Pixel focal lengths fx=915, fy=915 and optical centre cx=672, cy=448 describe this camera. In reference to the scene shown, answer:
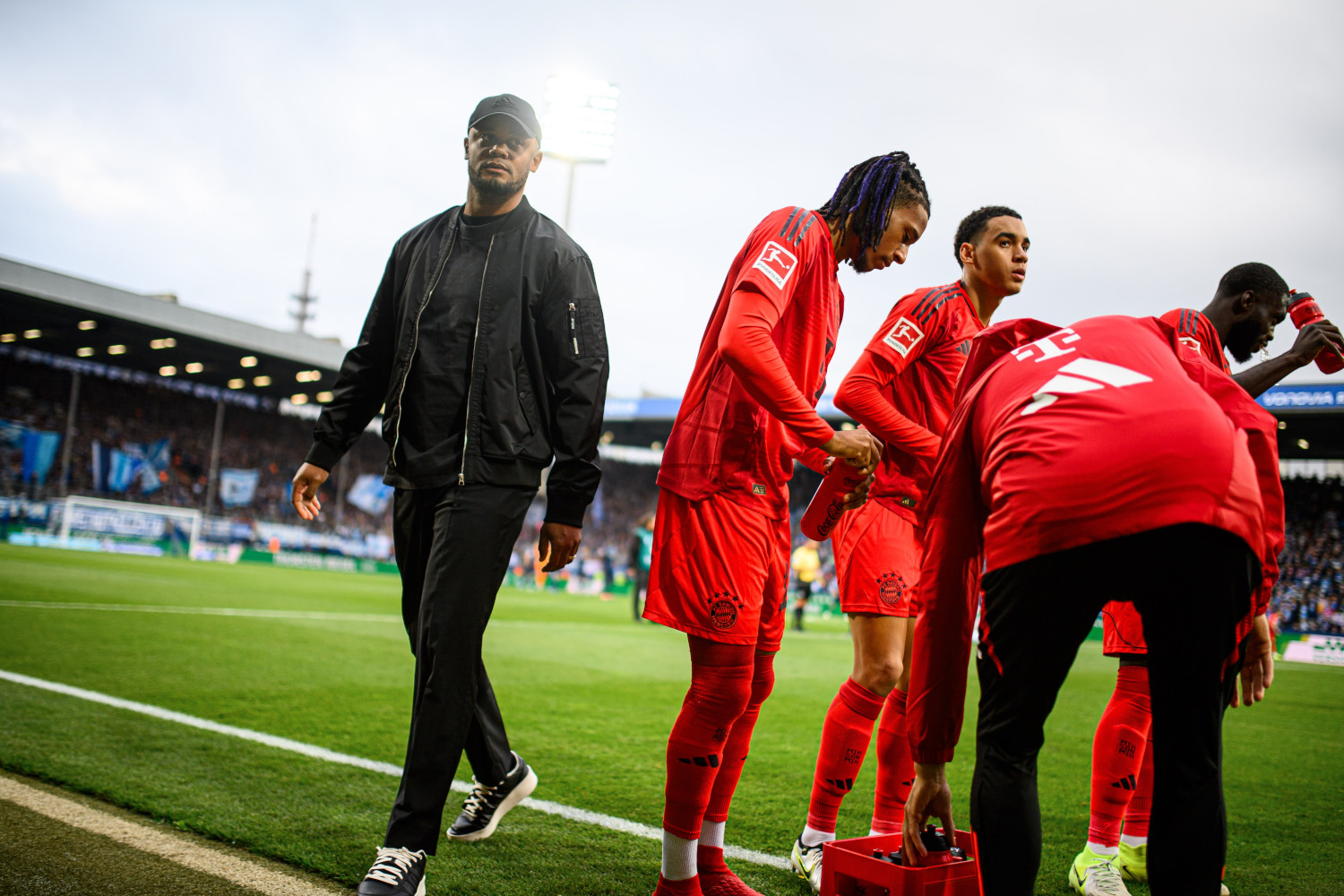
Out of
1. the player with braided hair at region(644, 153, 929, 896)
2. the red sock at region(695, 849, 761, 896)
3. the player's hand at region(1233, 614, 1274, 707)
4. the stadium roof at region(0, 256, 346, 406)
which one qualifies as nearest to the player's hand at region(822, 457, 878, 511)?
the player with braided hair at region(644, 153, 929, 896)

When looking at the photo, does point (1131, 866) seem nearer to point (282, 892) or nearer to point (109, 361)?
point (282, 892)

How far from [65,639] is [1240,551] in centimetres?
796

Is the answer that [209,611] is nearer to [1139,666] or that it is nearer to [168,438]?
[1139,666]

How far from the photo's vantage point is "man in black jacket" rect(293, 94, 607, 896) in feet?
8.55

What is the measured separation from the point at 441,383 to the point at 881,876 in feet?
5.95

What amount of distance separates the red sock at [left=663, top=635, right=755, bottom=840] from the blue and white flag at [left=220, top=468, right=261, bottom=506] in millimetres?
38318

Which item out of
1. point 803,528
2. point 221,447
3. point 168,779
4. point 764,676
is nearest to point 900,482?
point 803,528

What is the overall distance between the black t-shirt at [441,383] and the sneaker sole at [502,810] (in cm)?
122

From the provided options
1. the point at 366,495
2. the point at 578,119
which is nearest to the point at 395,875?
the point at 578,119

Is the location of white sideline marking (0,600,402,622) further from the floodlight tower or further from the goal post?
the goal post

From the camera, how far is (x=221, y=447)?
126 feet

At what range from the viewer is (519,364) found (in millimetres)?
2795

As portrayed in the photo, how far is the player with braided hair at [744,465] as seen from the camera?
2514mm

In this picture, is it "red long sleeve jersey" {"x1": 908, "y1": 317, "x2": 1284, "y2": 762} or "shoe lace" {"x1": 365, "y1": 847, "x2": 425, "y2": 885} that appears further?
"shoe lace" {"x1": 365, "y1": 847, "x2": 425, "y2": 885}
